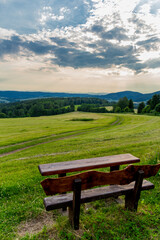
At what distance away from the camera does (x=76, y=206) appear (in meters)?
3.66

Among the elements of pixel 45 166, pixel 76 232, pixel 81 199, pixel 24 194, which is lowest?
pixel 24 194

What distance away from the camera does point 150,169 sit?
4.15 metres

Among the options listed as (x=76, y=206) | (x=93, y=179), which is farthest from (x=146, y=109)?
(x=76, y=206)

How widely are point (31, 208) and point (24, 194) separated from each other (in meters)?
1.19

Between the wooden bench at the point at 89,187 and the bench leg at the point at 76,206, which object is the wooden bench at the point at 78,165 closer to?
the wooden bench at the point at 89,187

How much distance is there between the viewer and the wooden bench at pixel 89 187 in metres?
3.42

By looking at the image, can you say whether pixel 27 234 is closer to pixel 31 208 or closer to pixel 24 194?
pixel 31 208

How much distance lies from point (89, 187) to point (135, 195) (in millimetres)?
1575

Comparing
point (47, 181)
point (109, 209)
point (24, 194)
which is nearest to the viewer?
point (47, 181)

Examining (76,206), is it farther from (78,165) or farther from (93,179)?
(78,165)

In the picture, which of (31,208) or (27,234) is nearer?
(27,234)

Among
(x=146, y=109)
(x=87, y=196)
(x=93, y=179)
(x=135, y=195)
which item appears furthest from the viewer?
(x=146, y=109)

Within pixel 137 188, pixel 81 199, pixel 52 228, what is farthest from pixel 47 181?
pixel 137 188

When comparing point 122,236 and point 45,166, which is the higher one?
point 45,166
